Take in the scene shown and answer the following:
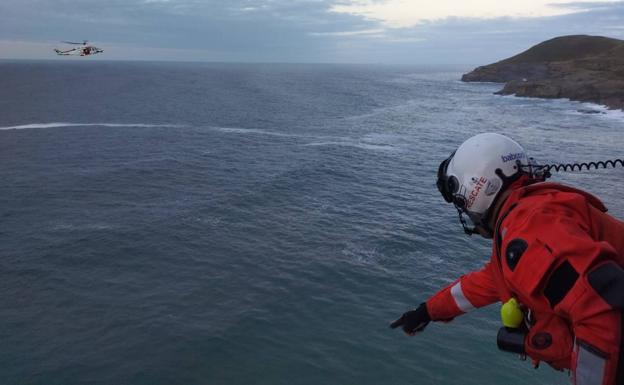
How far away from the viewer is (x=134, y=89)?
146500mm

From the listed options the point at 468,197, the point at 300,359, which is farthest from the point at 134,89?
the point at 468,197

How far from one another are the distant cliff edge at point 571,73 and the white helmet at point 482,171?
358 feet

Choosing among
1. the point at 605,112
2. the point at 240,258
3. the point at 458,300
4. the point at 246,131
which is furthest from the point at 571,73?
the point at 458,300

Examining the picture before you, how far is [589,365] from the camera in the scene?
9.18 ft

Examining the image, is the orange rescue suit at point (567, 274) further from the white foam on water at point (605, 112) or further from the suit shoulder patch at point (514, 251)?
the white foam on water at point (605, 112)

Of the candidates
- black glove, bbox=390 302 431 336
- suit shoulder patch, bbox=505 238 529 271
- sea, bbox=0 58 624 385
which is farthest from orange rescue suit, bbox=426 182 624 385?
sea, bbox=0 58 624 385

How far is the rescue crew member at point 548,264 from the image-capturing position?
2738mm

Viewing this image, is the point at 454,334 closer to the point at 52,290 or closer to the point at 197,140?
the point at 52,290

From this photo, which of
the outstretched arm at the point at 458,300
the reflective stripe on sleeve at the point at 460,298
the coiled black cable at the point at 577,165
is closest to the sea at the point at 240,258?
the coiled black cable at the point at 577,165

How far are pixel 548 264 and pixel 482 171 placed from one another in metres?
1.59

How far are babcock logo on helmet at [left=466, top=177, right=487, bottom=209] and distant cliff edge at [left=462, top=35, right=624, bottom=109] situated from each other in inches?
4301

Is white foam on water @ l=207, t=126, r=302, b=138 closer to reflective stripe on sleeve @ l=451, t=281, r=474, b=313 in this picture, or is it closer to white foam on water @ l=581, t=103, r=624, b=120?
white foam on water @ l=581, t=103, r=624, b=120

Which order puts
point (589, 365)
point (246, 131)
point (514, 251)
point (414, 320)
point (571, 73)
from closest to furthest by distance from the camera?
point (589, 365) → point (514, 251) → point (414, 320) → point (246, 131) → point (571, 73)

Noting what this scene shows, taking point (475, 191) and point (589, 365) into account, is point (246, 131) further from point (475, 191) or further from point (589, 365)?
point (589, 365)
